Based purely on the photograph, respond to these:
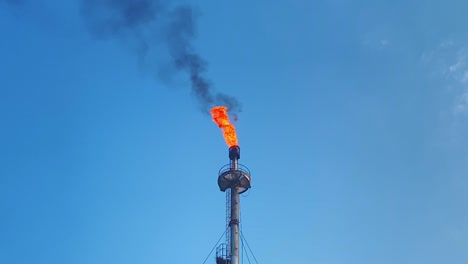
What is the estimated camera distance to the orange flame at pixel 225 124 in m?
55.4

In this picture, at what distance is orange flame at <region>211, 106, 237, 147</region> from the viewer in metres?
55.4

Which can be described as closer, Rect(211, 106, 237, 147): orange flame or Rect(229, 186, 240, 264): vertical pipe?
Rect(229, 186, 240, 264): vertical pipe

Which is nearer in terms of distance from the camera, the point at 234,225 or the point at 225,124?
the point at 234,225

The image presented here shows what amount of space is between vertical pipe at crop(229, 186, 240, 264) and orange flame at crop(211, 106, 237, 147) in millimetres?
5503

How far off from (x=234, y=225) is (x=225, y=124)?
1214 cm

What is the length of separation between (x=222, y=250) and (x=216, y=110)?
1615cm

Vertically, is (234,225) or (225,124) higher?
(225,124)

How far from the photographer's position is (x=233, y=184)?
5131 cm

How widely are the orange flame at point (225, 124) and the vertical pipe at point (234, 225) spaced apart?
5.50 meters

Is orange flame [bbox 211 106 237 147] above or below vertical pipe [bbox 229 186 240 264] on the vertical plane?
above

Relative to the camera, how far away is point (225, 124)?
189ft

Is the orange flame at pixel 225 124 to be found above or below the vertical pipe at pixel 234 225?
above

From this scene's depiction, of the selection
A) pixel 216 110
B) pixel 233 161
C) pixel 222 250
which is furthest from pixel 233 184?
pixel 216 110

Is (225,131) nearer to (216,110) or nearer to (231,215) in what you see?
(216,110)
